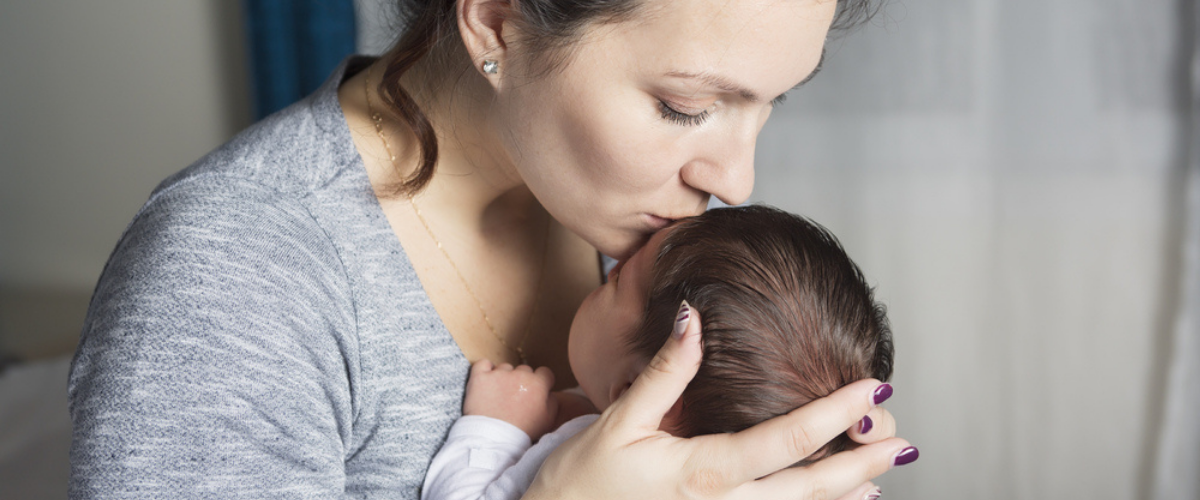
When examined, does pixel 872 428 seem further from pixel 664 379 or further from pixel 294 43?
pixel 294 43

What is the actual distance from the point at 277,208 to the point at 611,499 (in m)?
0.54

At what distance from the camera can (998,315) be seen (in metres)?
2.43

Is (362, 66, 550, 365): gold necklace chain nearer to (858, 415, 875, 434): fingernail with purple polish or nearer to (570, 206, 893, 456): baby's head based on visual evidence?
(570, 206, 893, 456): baby's head

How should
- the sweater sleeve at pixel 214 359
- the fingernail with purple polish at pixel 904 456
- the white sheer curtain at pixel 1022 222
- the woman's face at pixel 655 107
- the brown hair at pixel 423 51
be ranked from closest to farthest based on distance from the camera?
the sweater sleeve at pixel 214 359
the woman's face at pixel 655 107
the fingernail with purple polish at pixel 904 456
the brown hair at pixel 423 51
the white sheer curtain at pixel 1022 222

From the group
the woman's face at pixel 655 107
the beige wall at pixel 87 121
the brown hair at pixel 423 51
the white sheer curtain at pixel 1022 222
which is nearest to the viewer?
the woman's face at pixel 655 107

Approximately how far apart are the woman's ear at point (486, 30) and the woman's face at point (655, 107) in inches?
1.0

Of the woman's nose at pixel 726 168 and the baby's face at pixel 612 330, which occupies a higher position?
the woman's nose at pixel 726 168

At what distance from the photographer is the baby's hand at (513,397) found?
3.93ft

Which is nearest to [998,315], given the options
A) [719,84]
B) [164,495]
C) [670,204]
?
[670,204]

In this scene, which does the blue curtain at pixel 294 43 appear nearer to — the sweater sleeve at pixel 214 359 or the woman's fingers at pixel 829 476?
the sweater sleeve at pixel 214 359

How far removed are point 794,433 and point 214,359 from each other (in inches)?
25.0

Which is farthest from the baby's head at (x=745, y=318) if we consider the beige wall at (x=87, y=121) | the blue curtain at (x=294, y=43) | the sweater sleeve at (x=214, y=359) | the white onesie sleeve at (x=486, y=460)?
the beige wall at (x=87, y=121)

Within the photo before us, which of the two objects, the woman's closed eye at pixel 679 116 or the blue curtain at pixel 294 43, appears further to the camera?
the blue curtain at pixel 294 43

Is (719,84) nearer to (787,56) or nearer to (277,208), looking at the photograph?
(787,56)
